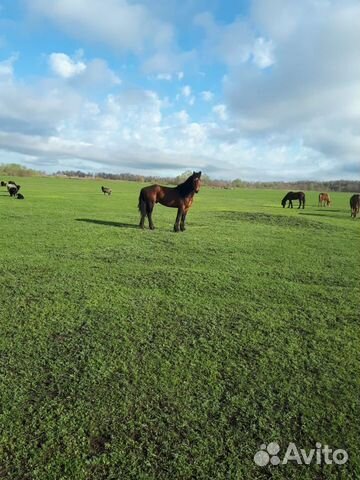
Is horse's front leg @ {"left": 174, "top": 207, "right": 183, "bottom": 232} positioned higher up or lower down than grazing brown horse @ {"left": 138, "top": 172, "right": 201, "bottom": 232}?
lower down

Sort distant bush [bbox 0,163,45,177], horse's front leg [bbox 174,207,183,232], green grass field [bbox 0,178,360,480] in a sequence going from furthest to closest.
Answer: distant bush [bbox 0,163,45,177] → horse's front leg [bbox 174,207,183,232] → green grass field [bbox 0,178,360,480]

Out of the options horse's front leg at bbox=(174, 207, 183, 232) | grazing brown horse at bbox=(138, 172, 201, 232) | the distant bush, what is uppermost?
the distant bush

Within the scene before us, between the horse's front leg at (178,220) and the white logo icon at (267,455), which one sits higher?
the horse's front leg at (178,220)

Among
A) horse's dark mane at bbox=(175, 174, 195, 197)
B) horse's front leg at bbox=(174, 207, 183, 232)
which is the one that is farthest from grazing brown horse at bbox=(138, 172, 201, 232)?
horse's front leg at bbox=(174, 207, 183, 232)

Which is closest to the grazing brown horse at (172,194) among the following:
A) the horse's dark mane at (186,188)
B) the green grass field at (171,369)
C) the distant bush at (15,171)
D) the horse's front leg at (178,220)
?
the horse's dark mane at (186,188)

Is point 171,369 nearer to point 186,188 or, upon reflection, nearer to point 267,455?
point 267,455

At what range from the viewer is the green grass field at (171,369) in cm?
265

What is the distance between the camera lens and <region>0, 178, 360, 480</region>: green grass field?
8.69 feet

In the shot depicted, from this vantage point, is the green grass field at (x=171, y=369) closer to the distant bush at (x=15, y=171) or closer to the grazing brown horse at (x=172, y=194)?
the grazing brown horse at (x=172, y=194)

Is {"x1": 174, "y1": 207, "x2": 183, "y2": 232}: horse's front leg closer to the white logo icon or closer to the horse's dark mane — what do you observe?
the horse's dark mane

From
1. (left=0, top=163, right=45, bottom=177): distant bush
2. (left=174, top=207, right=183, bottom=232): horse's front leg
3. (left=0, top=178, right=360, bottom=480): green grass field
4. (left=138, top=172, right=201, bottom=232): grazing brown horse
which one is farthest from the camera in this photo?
(left=0, top=163, right=45, bottom=177): distant bush

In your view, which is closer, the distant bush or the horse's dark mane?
the horse's dark mane

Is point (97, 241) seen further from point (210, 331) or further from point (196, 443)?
point (196, 443)

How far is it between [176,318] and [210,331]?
61 cm
